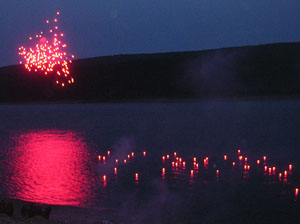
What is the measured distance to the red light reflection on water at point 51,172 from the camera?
10.0 m

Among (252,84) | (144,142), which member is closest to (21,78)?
(252,84)

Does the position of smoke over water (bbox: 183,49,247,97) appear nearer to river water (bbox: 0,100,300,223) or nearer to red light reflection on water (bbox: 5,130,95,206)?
river water (bbox: 0,100,300,223)

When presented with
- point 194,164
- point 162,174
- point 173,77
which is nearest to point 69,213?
point 162,174

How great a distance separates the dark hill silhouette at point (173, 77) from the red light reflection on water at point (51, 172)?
47079mm

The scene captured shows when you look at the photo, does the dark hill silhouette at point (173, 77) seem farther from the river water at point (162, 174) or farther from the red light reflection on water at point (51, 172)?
the red light reflection on water at point (51, 172)

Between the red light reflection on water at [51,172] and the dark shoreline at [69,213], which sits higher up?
the red light reflection on water at [51,172]

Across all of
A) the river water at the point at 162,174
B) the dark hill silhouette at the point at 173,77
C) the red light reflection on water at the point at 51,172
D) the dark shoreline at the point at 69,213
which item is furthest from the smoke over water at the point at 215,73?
the dark shoreline at the point at 69,213

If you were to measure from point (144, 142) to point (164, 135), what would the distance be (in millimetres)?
2278

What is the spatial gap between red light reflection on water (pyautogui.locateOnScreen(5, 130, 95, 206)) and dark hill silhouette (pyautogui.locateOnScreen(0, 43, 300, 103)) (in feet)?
154

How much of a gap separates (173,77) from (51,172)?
7045 centimetres

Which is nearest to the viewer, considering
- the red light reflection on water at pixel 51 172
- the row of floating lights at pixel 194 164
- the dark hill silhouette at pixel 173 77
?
the red light reflection on water at pixel 51 172

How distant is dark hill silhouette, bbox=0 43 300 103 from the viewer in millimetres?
70312

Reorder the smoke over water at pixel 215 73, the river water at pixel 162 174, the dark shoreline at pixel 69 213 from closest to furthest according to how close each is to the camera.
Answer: the dark shoreline at pixel 69 213 → the river water at pixel 162 174 → the smoke over water at pixel 215 73

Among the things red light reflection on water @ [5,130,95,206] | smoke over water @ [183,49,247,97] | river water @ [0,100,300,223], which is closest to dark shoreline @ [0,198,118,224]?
river water @ [0,100,300,223]
